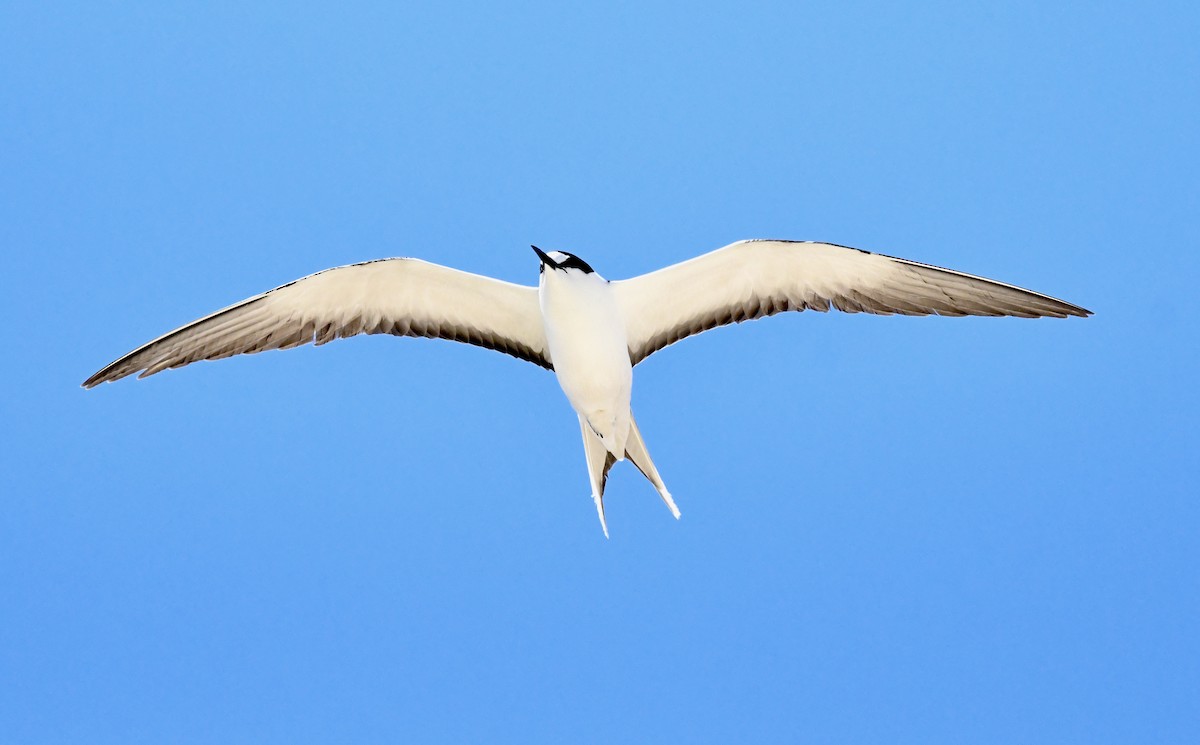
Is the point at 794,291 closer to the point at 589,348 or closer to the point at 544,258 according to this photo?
the point at 589,348

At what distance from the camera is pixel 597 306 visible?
8.27 meters

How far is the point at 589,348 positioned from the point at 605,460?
1.33m

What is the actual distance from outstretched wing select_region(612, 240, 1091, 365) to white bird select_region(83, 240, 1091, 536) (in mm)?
11

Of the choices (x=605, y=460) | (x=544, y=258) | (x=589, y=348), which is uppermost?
(x=544, y=258)

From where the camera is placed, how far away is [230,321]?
845 cm

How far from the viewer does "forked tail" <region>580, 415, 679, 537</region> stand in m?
8.76

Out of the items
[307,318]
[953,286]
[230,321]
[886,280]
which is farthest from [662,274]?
[230,321]

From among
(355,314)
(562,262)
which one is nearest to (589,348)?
(562,262)

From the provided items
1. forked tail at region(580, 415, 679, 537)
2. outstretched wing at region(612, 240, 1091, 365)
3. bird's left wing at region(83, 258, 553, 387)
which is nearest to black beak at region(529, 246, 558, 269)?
bird's left wing at region(83, 258, 553, 387)

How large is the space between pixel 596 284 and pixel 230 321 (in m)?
3.04

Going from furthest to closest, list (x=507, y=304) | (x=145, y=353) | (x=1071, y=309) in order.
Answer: (x=507, y=304) < (x=145, y=353) < (x=1071, y=309)

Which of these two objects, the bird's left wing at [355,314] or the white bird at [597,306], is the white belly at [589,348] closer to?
the white bird at [597,306]

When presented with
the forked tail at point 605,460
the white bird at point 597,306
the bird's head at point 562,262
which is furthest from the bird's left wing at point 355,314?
the forked tail at point 605,460

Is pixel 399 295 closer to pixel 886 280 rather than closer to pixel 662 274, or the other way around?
pixel 662 274
